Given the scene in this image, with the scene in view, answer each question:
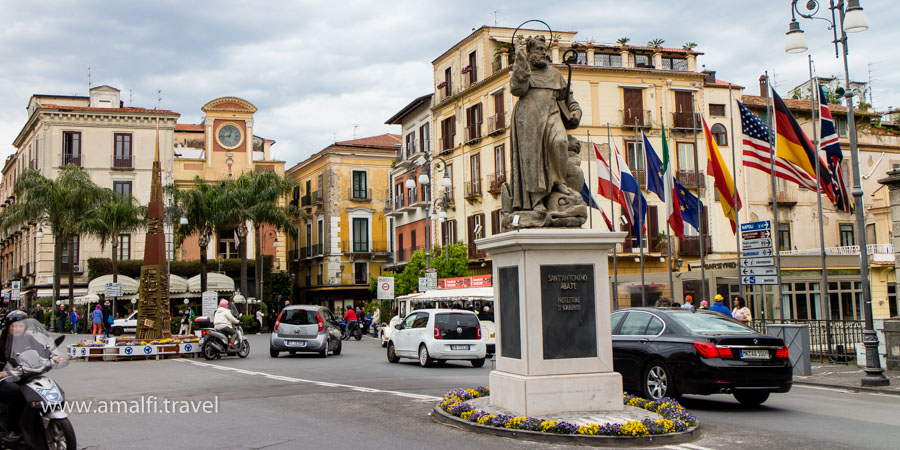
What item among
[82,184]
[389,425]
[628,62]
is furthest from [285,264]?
[389,425]

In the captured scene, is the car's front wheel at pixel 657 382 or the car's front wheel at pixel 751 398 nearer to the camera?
the car's front wheel at pixel 657 382

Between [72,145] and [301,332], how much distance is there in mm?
40035

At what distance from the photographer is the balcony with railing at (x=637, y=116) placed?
40109mm

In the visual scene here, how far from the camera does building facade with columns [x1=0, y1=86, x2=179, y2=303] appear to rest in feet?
182

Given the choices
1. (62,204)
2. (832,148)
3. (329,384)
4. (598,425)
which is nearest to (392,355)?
(329,384)

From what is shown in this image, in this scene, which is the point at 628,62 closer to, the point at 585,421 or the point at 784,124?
the point at 784,124

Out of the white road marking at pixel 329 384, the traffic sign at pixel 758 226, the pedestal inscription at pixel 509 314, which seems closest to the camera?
the pedestal inscription at pixel 509 314

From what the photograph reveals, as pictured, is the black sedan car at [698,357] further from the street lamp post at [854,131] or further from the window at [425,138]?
the window at [425,138]

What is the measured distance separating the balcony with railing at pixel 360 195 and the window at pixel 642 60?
1172 inches

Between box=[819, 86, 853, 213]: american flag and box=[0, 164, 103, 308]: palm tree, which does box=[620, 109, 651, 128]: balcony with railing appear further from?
box=[0, 164, 103, 308]: palm tree

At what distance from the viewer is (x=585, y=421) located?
28.2 feet

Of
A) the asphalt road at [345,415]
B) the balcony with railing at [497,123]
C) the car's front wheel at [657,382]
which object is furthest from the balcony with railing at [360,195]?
the car's front wheel at [657,382]

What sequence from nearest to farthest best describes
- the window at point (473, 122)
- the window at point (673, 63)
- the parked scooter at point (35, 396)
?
Answer: the parked scooter at point (35, 396) < the window at point (673, 63) < the window at point (473, 122)

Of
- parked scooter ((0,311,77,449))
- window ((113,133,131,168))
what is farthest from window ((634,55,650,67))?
parked scooter ((0,311,77,449))
